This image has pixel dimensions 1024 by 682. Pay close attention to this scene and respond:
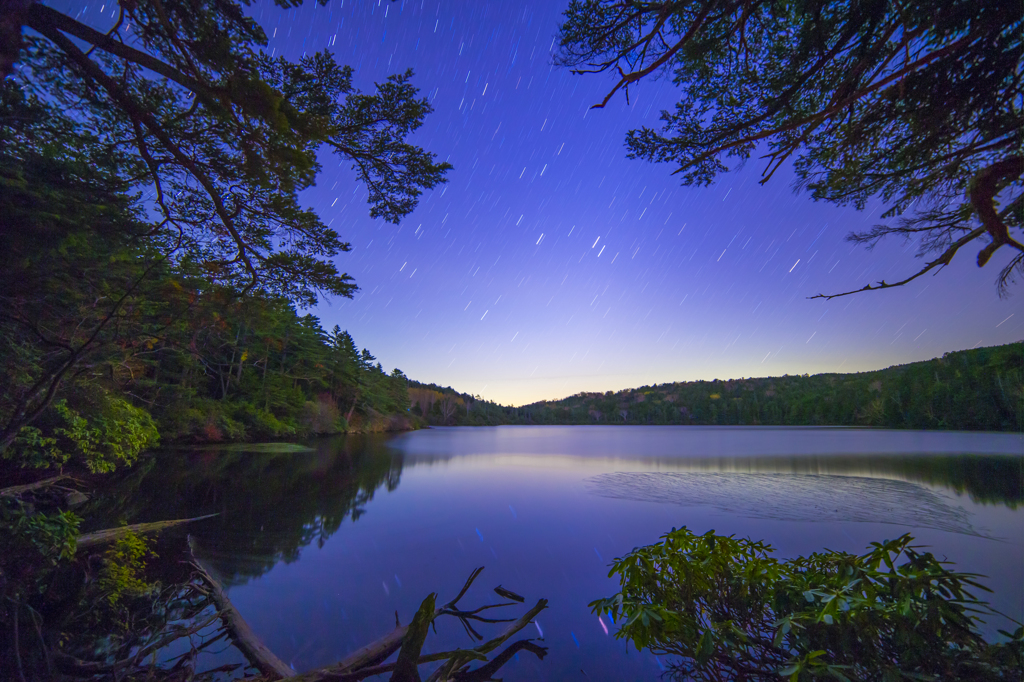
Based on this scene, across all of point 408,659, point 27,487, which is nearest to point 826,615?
point 408,659

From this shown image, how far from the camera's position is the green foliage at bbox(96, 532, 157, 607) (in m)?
3.57

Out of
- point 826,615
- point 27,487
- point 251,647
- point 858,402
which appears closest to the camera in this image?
point 826,615

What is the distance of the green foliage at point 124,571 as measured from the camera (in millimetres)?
3568

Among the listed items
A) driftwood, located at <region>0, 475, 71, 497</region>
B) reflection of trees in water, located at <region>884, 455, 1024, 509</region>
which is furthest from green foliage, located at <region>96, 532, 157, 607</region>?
reflection of trees in water, located at <region>884, 455, 1024, 509</region>

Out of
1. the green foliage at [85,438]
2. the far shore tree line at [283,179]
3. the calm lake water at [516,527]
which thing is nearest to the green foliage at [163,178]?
the far shore tree line at [283,179]

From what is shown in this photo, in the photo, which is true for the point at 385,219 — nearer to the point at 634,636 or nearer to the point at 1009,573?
the point at 634,636

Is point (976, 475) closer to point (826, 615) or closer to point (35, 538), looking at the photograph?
point (826, 615)

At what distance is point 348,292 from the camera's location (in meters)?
4.39

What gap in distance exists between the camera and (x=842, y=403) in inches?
1545

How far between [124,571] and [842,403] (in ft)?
169

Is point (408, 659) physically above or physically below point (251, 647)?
above

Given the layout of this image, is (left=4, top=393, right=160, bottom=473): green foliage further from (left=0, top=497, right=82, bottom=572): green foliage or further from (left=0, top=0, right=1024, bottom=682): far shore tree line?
(left=0, top=497, right=82, bottom=572): green foliage

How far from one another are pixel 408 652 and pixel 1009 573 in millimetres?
7255

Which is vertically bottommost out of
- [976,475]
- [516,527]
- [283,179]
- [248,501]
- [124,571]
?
[516,527]
